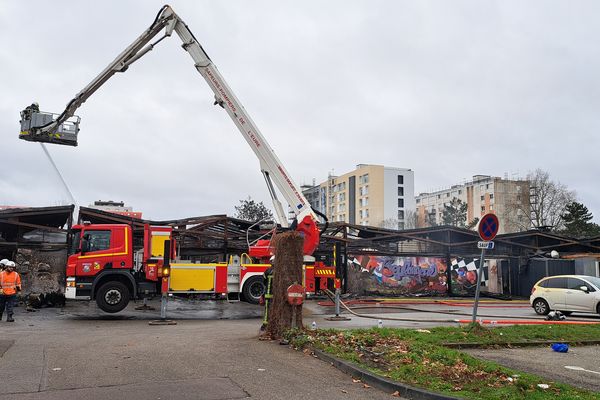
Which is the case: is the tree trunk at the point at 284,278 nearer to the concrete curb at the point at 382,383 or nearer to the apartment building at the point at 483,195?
the concrete curb at the point at 382,383

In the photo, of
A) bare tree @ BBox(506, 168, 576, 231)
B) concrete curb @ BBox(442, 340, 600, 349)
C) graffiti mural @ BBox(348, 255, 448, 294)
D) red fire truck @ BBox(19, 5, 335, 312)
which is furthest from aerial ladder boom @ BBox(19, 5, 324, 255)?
bare tree @ BBox(506, 168, 576, 231)

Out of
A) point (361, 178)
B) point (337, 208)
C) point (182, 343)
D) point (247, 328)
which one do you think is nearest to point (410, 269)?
point (247, 328)

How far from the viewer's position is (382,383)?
707 cm

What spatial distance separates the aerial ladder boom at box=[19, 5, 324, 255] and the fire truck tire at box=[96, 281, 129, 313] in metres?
5.86

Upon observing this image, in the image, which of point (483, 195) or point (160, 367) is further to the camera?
point (483, 195)

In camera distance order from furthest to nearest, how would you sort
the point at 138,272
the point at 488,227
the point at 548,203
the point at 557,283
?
1. the point at 548,203
2. the point at 557,283
3. the point at 138,272
4. the point at 488,227

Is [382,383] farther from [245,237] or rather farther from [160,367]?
[245,237]

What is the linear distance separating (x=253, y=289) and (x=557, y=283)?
36.9 feet

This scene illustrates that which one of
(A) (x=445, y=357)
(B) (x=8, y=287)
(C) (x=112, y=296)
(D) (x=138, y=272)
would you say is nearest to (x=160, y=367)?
(A) (x=445, y=357)

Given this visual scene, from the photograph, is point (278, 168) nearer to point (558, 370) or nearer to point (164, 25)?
point (164, 25)

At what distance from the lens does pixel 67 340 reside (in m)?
11.0

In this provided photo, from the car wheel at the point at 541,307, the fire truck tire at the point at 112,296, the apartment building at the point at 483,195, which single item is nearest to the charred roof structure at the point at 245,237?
Result: the fire truck tire at the point at 112,296

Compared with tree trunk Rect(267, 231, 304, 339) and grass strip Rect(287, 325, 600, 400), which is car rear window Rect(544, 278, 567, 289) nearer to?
grass strip Rect(287, 325, 600, 400)

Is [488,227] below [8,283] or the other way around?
the other way around
